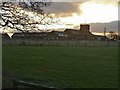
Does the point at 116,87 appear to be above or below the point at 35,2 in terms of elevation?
below

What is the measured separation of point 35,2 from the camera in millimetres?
13547

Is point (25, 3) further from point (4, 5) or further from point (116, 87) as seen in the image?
point (116, 87)

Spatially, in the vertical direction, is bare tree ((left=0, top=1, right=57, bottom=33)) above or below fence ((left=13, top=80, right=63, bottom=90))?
above

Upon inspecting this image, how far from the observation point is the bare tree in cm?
1323

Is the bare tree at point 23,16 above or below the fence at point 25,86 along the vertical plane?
above

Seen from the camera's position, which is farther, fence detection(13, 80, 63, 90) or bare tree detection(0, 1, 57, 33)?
bare tree detection(0, 1, 57, 33)

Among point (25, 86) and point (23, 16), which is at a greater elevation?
point (23, 16)

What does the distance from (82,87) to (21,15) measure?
5.19 meters

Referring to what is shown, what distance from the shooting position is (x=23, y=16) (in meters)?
13.5

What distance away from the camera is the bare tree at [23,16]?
43.4 ft

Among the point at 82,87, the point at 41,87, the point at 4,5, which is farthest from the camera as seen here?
the point at 82,87

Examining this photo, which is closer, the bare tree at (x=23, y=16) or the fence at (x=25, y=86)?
the fence at (x=25, y=86)

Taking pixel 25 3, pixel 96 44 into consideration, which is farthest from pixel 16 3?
pixel 96 44

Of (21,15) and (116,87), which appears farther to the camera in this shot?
(116,87)
